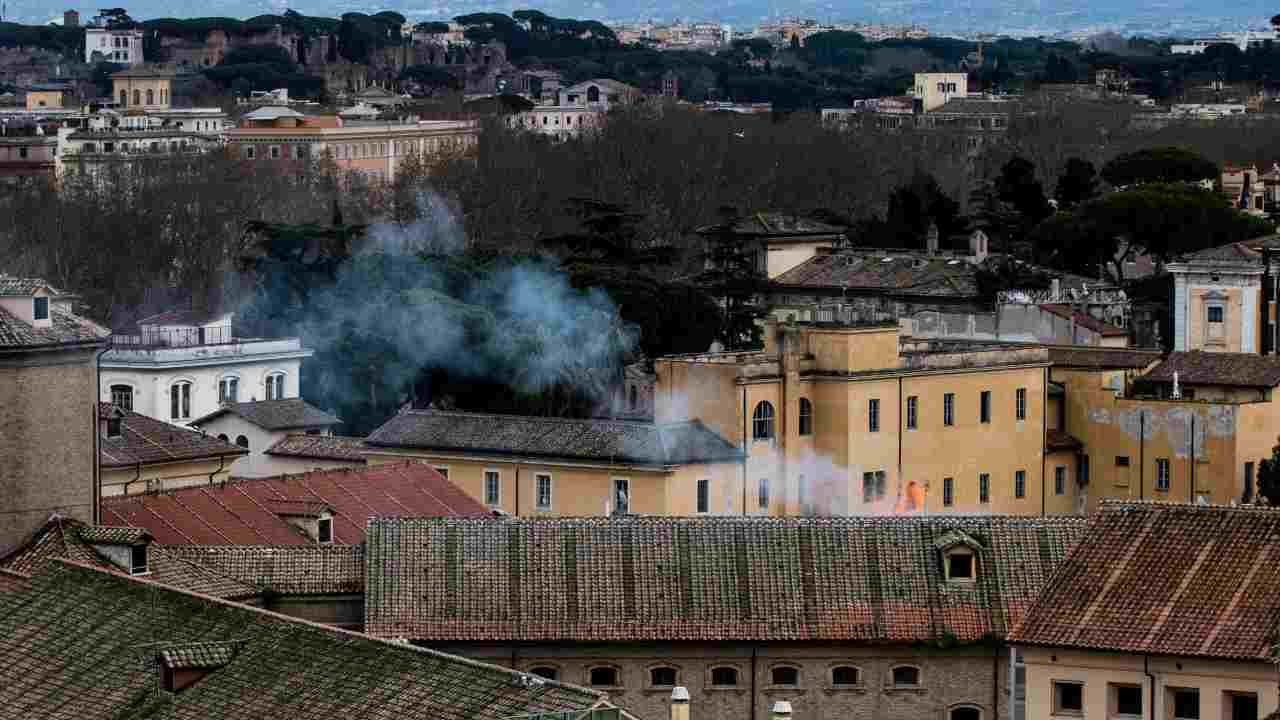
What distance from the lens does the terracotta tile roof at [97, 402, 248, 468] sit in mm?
59156

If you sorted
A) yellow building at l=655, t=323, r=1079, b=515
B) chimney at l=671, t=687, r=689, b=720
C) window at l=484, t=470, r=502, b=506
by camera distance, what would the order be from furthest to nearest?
yellow building at l=655, t=323, r=1079, b=515 → window at l=484, t=470, r=502, b=506 → chimney at l=671, t=687, r=689, b=720

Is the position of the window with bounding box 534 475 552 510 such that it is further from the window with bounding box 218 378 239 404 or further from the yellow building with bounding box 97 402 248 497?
the window with bounding box 218 378 239 404

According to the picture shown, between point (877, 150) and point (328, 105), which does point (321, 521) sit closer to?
point (877, 150)

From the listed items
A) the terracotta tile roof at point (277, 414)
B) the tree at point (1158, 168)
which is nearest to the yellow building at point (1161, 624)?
the terracotta tile roof at point (277, 414)

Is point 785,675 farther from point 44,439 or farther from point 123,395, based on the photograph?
point 123,395

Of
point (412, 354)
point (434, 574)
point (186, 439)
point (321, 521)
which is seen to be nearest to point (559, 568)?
point (434, 574)

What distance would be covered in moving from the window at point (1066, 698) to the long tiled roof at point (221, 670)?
6405 mm

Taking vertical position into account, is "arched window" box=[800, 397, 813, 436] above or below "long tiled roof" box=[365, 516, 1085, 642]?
below

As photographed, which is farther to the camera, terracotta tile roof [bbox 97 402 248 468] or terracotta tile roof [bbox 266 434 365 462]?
terracotta tile roof [bbox 266 434 365 462]

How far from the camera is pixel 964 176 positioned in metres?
155

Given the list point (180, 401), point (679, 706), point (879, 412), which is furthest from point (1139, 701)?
point (180, 401)

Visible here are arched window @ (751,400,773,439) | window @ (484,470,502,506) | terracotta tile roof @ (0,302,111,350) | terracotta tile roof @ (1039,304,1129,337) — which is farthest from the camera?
terracotta tile roof @ (1039,304,1129,337)

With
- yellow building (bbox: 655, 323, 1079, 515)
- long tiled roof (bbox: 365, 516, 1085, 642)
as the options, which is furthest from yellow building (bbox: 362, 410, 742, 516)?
long tiled roof (bbox: 365, 516, 1085, 642)

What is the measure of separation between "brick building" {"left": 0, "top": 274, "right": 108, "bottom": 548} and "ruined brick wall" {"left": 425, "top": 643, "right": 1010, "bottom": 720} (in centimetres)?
483
